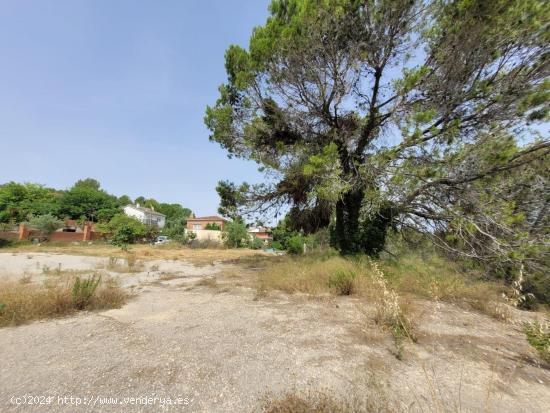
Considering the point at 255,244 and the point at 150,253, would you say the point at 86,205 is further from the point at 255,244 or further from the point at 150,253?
the point at 150,253

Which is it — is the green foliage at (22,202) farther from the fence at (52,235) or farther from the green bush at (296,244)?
the green bush at (296,244)

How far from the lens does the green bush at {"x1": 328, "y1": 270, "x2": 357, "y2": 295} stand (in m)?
4.84

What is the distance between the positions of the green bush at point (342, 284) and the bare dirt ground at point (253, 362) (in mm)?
1080

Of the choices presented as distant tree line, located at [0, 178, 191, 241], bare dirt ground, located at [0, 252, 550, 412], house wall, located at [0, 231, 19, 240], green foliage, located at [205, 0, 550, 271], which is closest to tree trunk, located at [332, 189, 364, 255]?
green foliage, located at [205, 0, 550, 271]

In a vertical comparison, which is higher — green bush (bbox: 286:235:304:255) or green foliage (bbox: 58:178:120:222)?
green foliage (bbox: 58:178:120:222)

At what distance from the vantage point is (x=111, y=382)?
1963 millimetres

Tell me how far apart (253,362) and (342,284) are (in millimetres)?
2947

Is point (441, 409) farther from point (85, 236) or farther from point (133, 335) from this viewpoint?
point (85, 236)

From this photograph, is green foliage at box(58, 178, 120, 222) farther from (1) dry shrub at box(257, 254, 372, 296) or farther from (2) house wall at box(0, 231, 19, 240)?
(1) dry shrub at box(257, 254, 372, 296)

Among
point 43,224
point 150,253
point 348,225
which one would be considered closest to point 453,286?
point 348,225

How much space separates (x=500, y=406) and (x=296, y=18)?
299 inches

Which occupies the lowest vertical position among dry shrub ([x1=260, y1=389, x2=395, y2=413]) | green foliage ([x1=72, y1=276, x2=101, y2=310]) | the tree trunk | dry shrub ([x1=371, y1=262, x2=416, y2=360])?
dry shrub ([x1=260, y1=389, x2=395, y2=413])

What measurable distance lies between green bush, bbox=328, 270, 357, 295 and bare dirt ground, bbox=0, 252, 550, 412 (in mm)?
1080

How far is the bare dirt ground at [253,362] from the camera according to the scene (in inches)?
71.7
